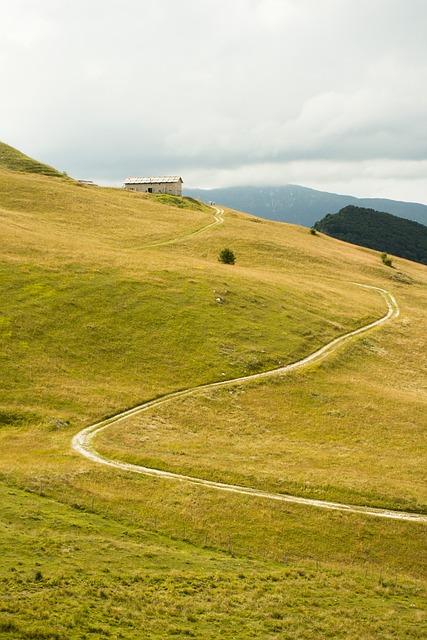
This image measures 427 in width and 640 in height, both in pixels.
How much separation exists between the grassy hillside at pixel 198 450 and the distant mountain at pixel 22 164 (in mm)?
76624

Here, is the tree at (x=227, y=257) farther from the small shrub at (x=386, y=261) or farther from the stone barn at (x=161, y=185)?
the stone barn at (x=161, y=185)

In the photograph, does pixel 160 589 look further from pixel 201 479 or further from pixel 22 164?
pixel 22 164

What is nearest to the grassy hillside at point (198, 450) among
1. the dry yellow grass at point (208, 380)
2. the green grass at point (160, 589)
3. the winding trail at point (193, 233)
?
the green grass at point (160, 589)

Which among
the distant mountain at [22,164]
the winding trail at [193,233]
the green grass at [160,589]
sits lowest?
the green grass at [160,589]

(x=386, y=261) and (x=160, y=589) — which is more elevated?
(x=386, y=261)

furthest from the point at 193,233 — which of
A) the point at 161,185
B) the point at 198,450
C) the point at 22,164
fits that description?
the point at 198,450

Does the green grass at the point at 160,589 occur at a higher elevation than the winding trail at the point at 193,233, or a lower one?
lower

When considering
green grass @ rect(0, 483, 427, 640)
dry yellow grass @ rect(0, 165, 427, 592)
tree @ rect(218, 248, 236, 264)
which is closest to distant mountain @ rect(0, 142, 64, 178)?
dry yellow grass @ rect(0, 165, 427, 592)

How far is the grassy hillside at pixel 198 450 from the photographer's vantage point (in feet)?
91.9

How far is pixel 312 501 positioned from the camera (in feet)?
135

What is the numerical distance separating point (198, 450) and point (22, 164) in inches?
6224

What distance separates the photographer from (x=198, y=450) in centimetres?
4816

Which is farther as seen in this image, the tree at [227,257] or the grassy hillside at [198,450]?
the tree at [227,257]

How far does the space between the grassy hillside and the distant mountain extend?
7662cm
